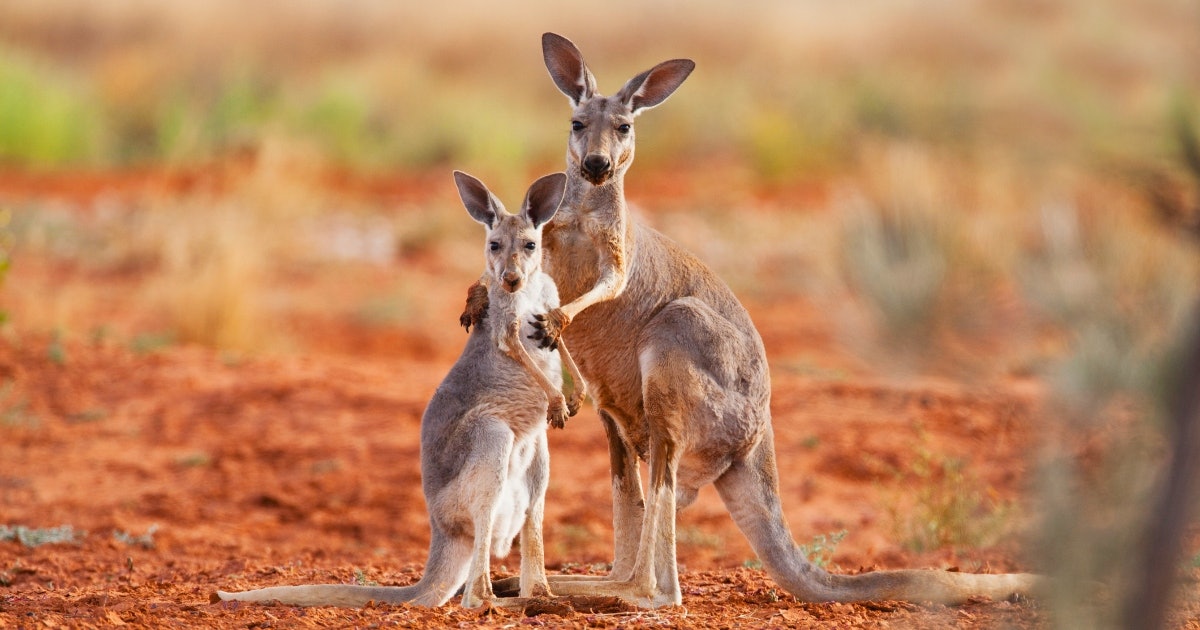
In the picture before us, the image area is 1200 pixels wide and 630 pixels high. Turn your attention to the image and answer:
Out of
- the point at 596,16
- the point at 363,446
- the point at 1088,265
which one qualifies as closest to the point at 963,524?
the point at 1088,265

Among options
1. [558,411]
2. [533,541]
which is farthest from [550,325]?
[533,541]

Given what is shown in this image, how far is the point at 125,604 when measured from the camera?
511cm

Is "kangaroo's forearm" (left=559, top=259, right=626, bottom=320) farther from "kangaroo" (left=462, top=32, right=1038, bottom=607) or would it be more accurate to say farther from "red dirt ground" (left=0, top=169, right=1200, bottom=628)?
"red dirt ground" (left=0, top=169, right=1200, bottom=628)

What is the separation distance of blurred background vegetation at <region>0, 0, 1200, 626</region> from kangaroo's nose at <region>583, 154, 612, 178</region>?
1.22 metres

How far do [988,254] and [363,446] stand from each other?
15.1 ft

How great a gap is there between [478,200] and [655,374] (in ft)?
3.25

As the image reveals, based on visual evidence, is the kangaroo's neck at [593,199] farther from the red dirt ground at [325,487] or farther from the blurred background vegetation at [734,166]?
the red dirt ground at [325,487]

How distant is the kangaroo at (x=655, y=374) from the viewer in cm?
525

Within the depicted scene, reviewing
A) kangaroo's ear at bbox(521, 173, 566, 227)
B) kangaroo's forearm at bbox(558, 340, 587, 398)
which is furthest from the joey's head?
kangaroo's forearm at bbox(558, 340, 587, 398)

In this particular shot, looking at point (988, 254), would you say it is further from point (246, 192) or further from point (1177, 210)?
point (246, 192)

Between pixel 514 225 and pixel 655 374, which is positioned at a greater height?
pixel 514 225

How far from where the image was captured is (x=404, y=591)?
16.7 ft

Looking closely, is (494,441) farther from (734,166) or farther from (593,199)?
(734,166)

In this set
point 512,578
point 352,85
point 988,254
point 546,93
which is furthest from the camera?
point 546,93
